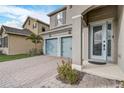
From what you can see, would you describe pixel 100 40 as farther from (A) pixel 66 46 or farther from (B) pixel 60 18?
(B) pixel 60 18

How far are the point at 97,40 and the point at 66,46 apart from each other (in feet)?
15.8

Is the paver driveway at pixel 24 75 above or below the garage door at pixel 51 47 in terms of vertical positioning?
below

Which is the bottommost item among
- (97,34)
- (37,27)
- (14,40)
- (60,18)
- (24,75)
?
(24,75)

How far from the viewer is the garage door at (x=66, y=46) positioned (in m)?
10.5

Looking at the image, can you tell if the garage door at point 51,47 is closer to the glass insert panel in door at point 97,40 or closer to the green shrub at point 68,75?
the glass insert panel in door at point 97,40

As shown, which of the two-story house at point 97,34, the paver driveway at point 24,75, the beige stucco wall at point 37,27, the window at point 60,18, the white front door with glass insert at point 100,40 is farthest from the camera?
the beige stucco wall at point 37,27

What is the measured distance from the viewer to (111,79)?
3.77m

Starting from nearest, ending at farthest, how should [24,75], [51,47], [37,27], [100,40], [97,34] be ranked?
[24,75], [100,40], [97,34], [51,47], [37,27]

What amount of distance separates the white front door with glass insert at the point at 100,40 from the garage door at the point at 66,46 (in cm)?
387

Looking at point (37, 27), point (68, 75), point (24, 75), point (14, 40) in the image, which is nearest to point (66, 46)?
point (24, 75)

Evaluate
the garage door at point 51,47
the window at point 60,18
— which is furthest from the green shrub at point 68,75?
the window at point 60,18

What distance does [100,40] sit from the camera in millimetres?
6328

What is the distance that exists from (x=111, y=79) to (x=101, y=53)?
2.69 m
